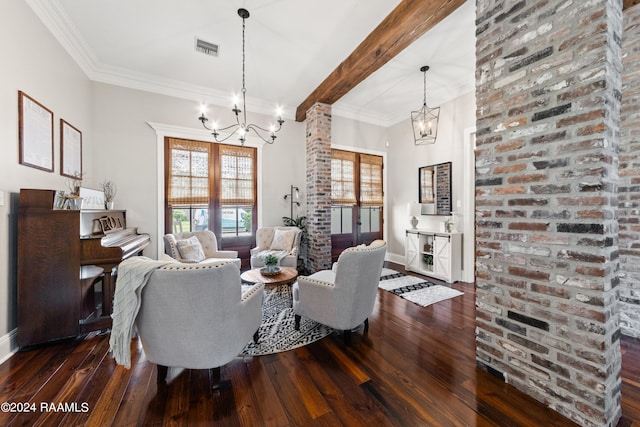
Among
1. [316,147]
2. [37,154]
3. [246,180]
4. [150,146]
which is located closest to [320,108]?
[316,147]

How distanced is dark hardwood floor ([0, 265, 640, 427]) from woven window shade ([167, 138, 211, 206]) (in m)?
2.47

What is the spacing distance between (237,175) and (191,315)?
3.52m

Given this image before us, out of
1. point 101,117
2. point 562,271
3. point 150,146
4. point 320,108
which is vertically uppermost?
point 320,108

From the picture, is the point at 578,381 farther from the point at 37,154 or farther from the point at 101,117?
the point at 101,117

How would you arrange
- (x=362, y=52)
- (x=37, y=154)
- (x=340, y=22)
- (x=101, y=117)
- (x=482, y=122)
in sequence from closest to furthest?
(x=482, y=122), (x=37, y=154), (x=340, y=22), (x=362, y=52), (x=101, y=117)

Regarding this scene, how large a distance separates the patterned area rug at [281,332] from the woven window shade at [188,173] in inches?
97.4

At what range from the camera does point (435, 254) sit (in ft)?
13.8

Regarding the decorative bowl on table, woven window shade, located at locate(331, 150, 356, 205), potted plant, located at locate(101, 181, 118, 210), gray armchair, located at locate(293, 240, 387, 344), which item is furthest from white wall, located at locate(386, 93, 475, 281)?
potted plant, located at locate(101, 181, 118, 210)

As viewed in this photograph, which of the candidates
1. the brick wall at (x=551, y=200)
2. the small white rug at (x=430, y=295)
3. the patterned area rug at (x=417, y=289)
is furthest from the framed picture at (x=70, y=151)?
the small white rug at (x=430, y=295)

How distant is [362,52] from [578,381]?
3.58 metres

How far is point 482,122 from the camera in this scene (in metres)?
1.76

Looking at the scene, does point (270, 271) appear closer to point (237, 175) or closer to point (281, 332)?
point (281, 332)

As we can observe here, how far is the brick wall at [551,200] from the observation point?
4.18 ft

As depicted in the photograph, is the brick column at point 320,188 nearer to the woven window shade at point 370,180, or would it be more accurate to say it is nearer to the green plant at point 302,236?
→ the green plant at point 302,236
